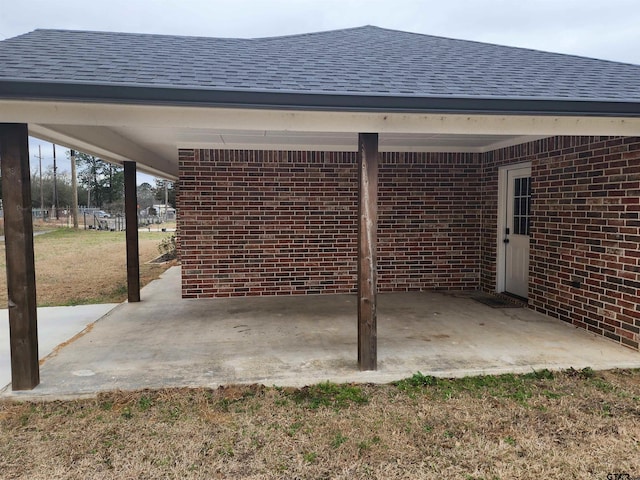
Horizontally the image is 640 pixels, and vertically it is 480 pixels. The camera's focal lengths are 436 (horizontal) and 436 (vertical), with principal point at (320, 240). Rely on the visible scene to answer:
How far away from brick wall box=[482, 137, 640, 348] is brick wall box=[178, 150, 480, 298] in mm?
1559

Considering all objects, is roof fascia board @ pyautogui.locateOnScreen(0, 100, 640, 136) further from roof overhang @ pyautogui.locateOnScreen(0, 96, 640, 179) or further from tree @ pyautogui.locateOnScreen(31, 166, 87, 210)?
tree @ pyautogui.locateOnScreen(31, 166, 87, 210)

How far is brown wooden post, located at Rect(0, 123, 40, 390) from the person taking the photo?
11.7 feet

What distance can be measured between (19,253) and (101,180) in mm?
50430

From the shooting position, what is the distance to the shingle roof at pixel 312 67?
3.53 meters

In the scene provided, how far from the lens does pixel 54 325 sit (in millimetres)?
5844

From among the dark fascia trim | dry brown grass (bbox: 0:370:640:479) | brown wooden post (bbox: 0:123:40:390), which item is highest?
the dark fascia trim

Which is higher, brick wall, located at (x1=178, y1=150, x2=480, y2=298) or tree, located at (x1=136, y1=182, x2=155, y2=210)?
tree, located at (x1=136, y1=182, x2=155, y2=210)

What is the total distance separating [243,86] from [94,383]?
2870 millimetres

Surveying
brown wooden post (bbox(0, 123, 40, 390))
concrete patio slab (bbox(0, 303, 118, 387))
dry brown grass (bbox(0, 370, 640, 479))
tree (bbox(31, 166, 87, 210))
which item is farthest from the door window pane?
tree (bbox(31, 166, 87, 210))

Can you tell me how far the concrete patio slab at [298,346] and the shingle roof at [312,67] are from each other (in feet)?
8.16

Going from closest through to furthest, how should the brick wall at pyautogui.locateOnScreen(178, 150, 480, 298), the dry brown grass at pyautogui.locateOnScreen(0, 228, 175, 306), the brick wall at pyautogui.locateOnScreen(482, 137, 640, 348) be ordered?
the brick wall at pyautogui.locateOnScreen(482, 137, 640, 348) < the brick wall at pyautogui.locateOnScreen(178, 150, 480, 298) < the dry brown grass at pyautogui.locateOnScreen(0, 228, 175, 306)

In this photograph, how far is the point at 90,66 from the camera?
12.0 ft

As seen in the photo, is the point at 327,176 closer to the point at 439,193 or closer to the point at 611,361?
the point at 439,193

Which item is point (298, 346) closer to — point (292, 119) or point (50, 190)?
point (292, 119)
